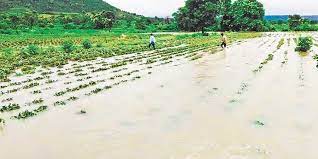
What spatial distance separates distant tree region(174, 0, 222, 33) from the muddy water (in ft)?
202

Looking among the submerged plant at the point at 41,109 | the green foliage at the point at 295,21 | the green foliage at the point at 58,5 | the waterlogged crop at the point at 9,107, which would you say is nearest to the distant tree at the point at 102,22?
the green foliage at the point at 295,21

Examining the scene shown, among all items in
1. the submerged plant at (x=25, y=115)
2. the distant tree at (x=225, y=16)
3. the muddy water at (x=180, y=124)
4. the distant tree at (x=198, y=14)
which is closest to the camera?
the muddy water at (x=180, y=124)

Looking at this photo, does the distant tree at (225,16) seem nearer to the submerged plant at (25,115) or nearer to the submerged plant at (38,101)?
the submerged plant at (38,101)

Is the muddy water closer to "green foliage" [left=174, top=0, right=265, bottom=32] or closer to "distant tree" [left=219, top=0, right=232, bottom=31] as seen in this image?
"green foliage" [left=174, top=0, right=265, bottom=32]

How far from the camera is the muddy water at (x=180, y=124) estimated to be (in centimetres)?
912

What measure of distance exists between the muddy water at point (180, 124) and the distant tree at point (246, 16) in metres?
73.7

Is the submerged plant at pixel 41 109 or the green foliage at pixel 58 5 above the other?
the green foliage at pixel 58 5

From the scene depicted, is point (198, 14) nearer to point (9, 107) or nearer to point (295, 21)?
point (295, 21)

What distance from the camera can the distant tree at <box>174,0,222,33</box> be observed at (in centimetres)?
7962

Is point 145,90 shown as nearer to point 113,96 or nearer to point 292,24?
point 113,96

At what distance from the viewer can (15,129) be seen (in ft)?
36.6

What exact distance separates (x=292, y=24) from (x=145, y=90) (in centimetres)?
8996

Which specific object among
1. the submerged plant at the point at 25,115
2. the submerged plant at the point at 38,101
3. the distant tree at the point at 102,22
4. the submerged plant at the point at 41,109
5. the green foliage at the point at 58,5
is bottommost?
the distant tree at the point at 102,22

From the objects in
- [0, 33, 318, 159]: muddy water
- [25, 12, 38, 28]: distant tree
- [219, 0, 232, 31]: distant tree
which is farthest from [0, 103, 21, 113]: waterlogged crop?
[219, 0, 232, 31]: distant tree
